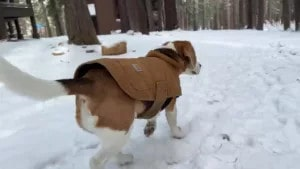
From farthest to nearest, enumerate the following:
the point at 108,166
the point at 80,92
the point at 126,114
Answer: the point at 108,166 → the point at 126,114 → the point at 80,92

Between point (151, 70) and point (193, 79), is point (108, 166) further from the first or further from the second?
point (193, 79)

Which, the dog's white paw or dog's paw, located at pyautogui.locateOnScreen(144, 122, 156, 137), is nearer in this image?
the dog's white paw

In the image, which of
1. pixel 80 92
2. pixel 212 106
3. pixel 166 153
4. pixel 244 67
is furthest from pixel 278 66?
pixel 80 92

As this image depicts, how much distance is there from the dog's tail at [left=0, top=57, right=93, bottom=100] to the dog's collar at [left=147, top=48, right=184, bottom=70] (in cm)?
109

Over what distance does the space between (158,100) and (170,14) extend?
20.3 m

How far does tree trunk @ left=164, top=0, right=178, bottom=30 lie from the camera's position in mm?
22328

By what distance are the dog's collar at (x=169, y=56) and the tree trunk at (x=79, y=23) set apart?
628 cm

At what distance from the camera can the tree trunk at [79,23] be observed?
9.41 meters

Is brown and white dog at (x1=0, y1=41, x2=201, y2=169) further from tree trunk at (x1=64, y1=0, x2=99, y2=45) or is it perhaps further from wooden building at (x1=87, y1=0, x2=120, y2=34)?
wooden building at (x1=87, y1=0, x2=120, y2=34)

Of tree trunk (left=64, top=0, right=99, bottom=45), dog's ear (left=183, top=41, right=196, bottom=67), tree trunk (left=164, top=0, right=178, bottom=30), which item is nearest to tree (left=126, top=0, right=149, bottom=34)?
tree trunk (left=164, top=0, right=178, bottom=30)

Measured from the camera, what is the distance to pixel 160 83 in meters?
3.18

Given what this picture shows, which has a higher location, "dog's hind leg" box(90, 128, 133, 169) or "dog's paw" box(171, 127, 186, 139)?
"dog's hind leg" box(90, 128, 133, 169)

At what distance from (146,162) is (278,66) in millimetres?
4302

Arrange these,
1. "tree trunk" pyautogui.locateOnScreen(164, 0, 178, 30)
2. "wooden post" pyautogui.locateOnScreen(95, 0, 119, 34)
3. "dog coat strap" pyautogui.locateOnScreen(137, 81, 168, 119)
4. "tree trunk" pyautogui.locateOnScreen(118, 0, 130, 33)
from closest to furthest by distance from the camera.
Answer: "dog coat strap" pyautogui.locateOnScreen(137, 81, 168, 119)
"tree trunk" pyautogui.locateOnScreen(118, 0, 130, 33)
"tree trunk" pyautogui.locateOnScreen(164, 0, 178, 30)
"wooden post" pyautogui.locateOnScreen(95, 0, 119, 34)
